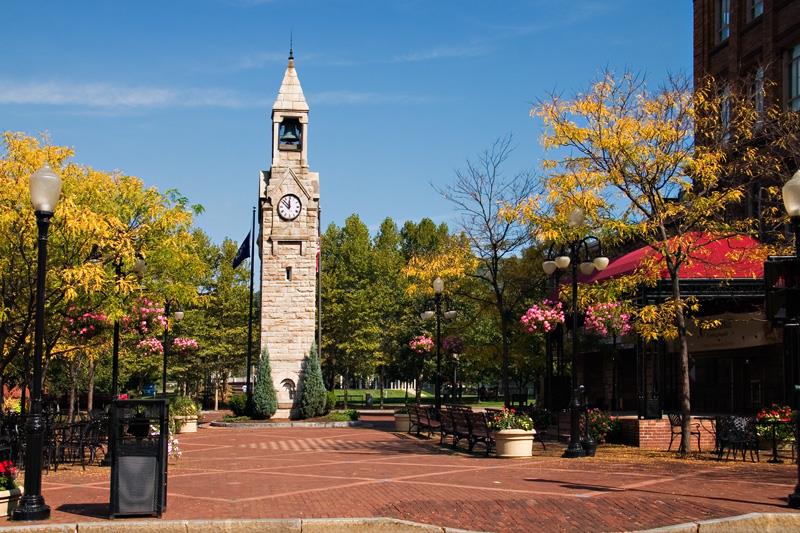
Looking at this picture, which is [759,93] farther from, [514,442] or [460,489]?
[460,489]

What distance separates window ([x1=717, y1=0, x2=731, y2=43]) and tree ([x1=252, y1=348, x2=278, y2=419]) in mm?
21673

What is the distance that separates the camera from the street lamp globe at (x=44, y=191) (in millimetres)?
12336

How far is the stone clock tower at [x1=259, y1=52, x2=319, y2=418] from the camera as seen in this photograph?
1522 inches

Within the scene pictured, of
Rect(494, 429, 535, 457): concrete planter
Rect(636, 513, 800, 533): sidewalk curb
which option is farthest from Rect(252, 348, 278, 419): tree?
Rect(636, 513, 800, 533): sidewalk curb

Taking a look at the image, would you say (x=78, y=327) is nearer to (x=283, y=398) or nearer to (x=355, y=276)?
(x=283, y=398)

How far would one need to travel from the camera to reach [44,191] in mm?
12359

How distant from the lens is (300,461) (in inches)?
785

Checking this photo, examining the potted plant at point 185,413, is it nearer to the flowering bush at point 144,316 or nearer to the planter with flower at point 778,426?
the flowering bush at point 144,316

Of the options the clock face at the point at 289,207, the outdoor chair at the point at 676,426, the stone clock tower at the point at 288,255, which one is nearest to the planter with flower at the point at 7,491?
the outdoor chair at the point at 676,426

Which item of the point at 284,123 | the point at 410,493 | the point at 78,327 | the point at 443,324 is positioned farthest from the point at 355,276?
the point at 410,493

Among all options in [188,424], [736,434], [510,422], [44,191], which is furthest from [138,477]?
A: [188,424]

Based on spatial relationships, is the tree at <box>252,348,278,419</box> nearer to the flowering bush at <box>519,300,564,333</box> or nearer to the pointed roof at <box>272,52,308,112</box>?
the pointed roof at <box>272,52,308,112</box>

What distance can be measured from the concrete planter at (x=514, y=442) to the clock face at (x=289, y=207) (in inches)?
856

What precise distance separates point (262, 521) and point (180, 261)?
12.0 metres
